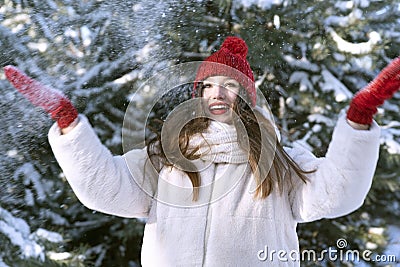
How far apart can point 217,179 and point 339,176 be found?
194 mm

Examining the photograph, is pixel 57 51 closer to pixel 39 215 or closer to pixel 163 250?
pixel 39 215

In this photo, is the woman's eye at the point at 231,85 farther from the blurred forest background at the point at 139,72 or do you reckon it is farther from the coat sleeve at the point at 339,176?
the blurred forest background at the point at 139,72

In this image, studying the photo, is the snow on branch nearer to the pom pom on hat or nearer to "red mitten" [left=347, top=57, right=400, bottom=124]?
the pom pom on hat

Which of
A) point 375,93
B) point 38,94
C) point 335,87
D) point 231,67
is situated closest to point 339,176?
point 375,93

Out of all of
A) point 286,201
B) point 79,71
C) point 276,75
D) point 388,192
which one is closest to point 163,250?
point 286,201

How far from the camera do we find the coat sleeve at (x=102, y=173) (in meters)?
0.89

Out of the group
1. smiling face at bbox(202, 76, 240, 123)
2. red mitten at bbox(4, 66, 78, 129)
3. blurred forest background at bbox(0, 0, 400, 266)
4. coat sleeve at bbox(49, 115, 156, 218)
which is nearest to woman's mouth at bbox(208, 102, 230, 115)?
smiling face at bbox(202, 76, 240, 123)

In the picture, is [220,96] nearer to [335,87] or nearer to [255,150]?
[255,150]

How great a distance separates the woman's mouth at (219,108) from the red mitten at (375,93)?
22 cm

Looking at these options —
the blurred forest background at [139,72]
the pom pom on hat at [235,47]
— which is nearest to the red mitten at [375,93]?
the pom pom on hat at [235,47]

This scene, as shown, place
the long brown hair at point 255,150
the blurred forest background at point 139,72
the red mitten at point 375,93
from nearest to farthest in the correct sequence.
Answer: the red mitten at point 375,93
the long brown hair at point 255,150
the blurred forest background at point 139,72

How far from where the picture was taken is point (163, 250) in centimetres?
96

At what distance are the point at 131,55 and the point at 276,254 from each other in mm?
1081

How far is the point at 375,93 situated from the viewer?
0.82m
